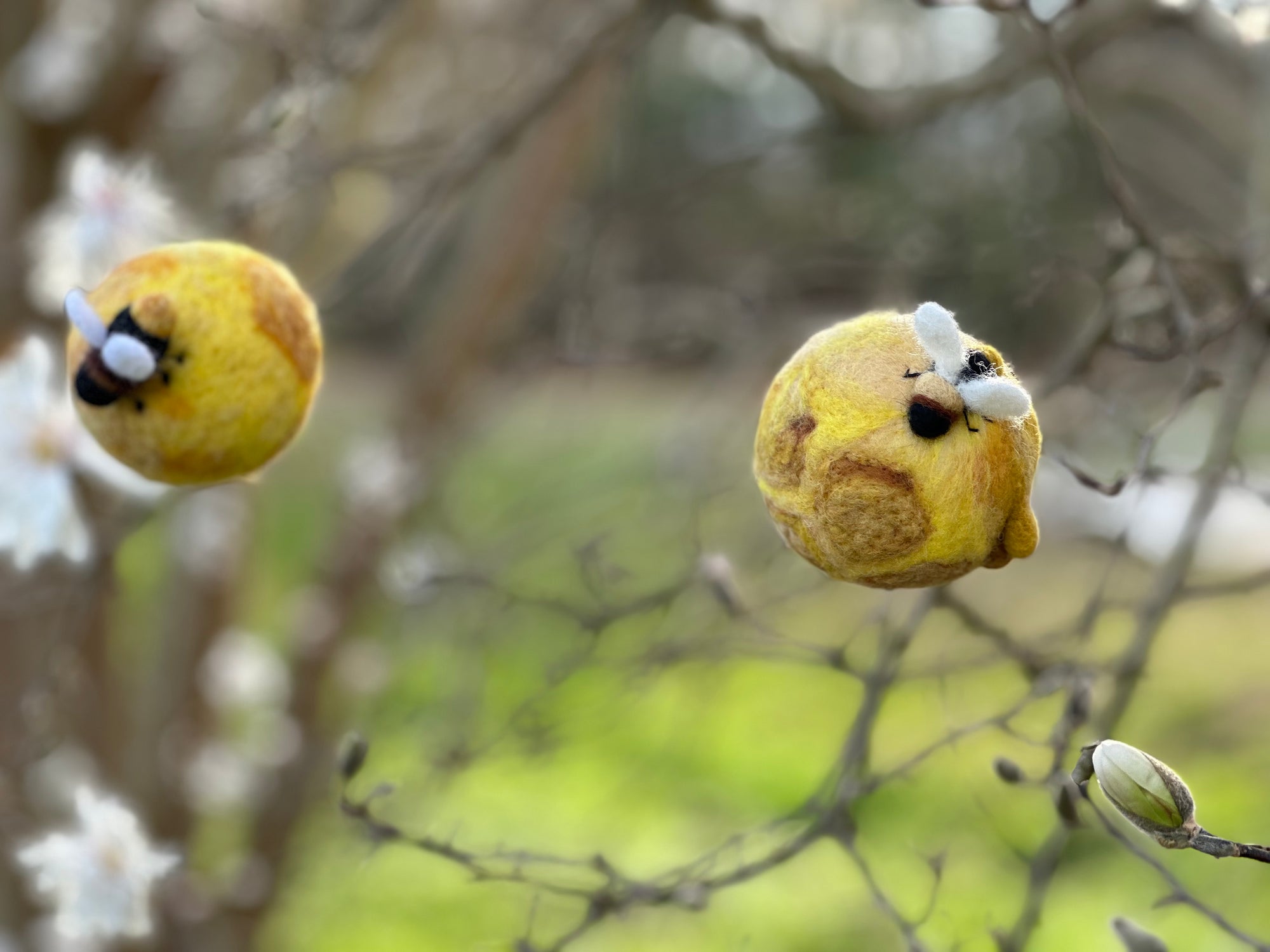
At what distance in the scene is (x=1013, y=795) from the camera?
1.39m

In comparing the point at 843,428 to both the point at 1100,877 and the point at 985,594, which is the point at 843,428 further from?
the point at 1100,877

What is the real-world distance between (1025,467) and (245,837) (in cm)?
176

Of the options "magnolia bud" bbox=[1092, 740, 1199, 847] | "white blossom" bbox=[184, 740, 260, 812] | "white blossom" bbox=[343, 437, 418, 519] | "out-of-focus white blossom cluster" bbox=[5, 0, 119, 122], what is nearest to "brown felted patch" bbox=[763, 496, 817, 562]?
"magnolia bud" bbox=[1092, 740, 1199, 847]

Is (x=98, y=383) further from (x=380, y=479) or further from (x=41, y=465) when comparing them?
(x=380, y=479)

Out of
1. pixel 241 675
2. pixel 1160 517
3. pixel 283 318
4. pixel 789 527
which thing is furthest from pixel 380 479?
pixel 789 527

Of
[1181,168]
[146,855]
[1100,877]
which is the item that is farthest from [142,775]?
[1181,168]

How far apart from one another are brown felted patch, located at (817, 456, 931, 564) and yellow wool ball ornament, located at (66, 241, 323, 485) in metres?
0.26

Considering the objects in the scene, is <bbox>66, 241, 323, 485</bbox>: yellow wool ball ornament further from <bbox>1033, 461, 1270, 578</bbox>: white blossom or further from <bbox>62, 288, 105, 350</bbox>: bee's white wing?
<bbox>1033, 461, 1270, 578</bbox>: white blossom

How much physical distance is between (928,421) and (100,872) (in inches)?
29.8

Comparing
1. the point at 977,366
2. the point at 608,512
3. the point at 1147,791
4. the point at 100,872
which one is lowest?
the point at 608,512

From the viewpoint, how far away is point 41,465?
75cm

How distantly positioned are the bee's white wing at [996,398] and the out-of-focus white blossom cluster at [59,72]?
52.6 inches

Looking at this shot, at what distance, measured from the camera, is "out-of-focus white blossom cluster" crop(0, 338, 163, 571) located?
698mm

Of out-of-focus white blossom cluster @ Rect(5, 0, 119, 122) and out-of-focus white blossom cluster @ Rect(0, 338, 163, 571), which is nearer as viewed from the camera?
out-of-focus white blossom cluster @ Rect(0, 338, 163, 571)
